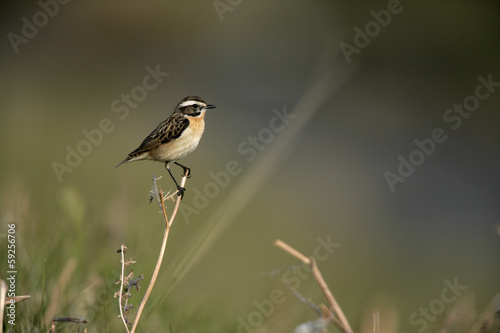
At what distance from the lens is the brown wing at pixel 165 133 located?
321cm

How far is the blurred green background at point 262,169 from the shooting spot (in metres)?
2.87

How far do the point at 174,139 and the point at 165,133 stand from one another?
0.38 ft

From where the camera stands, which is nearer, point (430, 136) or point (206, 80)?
point (430, 136)

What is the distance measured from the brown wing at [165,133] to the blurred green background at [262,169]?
0.25 m

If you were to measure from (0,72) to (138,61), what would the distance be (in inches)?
125

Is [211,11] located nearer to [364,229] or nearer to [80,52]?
[80,52]

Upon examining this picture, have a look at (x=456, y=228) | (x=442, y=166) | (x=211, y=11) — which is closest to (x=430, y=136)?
(x=442, y=166)

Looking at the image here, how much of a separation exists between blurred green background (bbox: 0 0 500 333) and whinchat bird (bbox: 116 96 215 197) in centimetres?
23

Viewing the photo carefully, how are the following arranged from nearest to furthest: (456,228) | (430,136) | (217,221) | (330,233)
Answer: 1. (217,221)
2. (330,233)
3. (456,228)
4. (430,136)

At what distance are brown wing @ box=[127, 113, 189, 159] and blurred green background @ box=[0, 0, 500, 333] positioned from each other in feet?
0.81

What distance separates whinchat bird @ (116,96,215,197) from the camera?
322 centimetres

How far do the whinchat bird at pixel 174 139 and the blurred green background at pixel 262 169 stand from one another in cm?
23

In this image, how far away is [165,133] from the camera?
3.38 metres

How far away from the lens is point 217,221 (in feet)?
7.84
